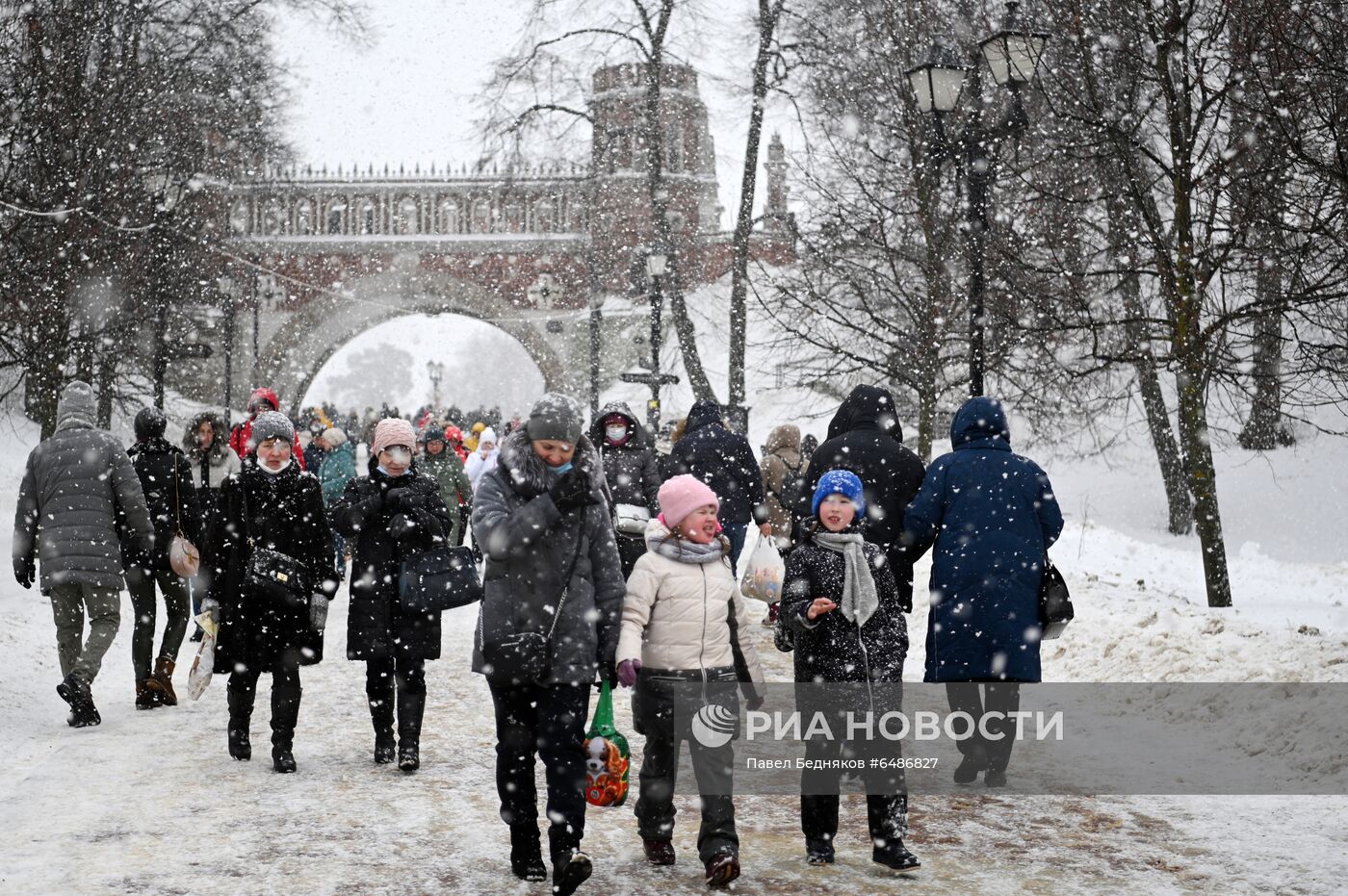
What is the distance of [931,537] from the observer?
658 cm

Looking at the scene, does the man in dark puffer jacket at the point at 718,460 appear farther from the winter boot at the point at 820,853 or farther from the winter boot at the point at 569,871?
the winter boot at the point at 569,871

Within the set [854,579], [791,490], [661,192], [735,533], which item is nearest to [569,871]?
[854,579]

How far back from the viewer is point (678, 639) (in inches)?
202

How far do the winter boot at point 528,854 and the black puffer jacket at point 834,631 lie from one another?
1.21 meters

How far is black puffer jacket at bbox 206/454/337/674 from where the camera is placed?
684 centimetres

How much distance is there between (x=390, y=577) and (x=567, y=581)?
2272 mm

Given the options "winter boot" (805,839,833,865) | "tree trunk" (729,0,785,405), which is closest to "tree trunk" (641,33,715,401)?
"tree trunk" (729,0,785,405)

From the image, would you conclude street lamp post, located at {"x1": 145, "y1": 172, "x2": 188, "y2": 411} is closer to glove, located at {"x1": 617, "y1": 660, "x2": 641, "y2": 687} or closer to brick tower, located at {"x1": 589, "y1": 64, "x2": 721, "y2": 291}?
glove, located at {"x1": 617, "y1": 660, "x2": 641, "y2": 687}

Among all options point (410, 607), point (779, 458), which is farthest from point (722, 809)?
point (779, 458)

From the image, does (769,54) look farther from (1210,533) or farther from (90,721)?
(90,721)

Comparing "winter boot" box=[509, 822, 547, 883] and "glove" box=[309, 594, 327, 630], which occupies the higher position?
"glove" box=[309, 594, 327, 630]

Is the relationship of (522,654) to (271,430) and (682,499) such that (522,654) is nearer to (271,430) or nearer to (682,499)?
(682,499)

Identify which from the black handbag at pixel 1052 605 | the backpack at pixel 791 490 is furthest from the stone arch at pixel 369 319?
the black handbag at pixel 1052 605

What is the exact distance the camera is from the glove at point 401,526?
6.79 m
